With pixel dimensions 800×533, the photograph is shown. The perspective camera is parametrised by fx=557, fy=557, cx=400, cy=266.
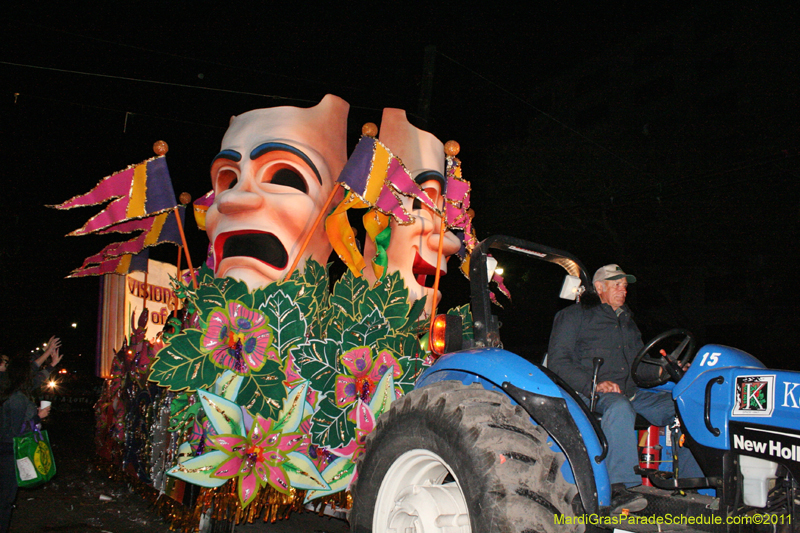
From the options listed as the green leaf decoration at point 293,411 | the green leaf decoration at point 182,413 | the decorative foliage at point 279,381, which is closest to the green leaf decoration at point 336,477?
the decorative foliage at point 279,381

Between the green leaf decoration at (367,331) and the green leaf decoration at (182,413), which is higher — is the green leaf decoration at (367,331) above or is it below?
above

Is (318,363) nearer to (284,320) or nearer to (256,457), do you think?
(284,320)

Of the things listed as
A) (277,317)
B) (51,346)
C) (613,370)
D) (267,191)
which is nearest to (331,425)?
(277,317)

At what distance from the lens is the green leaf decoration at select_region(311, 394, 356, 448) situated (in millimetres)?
3967

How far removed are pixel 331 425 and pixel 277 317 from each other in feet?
2.89

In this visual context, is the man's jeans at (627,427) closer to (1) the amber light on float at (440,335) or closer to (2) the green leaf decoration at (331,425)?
(1) the amber light on float at (440,335)

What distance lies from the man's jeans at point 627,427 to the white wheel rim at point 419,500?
73cm

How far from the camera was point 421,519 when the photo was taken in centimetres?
249

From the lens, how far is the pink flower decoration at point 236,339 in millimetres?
3955

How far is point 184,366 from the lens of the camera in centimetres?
389

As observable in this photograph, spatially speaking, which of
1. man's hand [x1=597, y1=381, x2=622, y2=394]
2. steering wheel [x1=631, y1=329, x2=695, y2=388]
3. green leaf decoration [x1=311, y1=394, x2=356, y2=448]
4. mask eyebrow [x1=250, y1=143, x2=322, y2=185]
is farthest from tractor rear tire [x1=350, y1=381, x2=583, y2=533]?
mask eyebrow [x1=250, y1=143, x2=322, y2=185]

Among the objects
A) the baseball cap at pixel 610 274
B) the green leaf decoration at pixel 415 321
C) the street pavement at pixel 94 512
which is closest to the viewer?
the baseball cap at pixel 610 274

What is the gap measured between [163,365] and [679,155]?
16.6m

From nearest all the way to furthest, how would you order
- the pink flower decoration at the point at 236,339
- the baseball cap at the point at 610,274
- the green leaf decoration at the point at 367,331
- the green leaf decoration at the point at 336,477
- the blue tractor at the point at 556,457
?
the blue tractor at the point at 556,457 → the baseball cap at the point at 610,274 → the green leaf decoration at the point at 336,477 → the pink flower decoration at the point at 236,339 → the green leaf decoration at the point at 367,331
